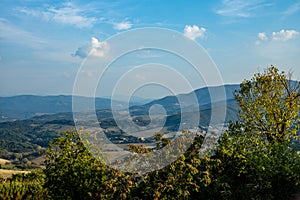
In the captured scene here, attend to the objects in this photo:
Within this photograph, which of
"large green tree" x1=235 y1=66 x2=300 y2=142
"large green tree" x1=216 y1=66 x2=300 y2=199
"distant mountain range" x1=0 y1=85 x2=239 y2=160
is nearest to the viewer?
"large green tree" x1=216 y1=66 x2=300 y2=199

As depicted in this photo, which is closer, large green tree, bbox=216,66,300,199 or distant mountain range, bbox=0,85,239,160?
large green tree, bbox=216,66,300,199

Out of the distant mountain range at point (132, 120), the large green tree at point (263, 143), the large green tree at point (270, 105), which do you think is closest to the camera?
the large green tree at point (263, 143)

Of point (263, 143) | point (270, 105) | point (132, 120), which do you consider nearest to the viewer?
point (132, 120)

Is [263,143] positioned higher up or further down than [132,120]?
further down

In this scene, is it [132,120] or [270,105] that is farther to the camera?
[270,105]

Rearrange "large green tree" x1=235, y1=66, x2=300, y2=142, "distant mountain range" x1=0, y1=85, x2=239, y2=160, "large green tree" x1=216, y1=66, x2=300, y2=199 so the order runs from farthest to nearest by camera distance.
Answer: "large green tree" x1=235, y1=66, x2=300, y2=142 < "distant mountain range" x1=0, y1=85, x2=239, y2=160 < "large green tree" x1=216, y1=66, x2=300, y2=199

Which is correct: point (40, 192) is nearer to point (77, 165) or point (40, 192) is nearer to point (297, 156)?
point (77, 165)

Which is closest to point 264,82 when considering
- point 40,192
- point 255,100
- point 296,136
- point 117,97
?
point 255,100

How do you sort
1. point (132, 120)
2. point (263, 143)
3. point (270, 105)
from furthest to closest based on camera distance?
point (270, 105)
point (263, 143)
point (132, 120)

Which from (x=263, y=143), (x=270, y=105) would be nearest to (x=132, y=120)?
(x=263, y=143)

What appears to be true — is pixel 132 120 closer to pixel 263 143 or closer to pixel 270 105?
pixel 263 143

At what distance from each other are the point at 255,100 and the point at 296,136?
85.3 inches

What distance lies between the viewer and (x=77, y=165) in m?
9.61

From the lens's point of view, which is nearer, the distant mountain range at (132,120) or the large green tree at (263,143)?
the large green tree at (263,143)
